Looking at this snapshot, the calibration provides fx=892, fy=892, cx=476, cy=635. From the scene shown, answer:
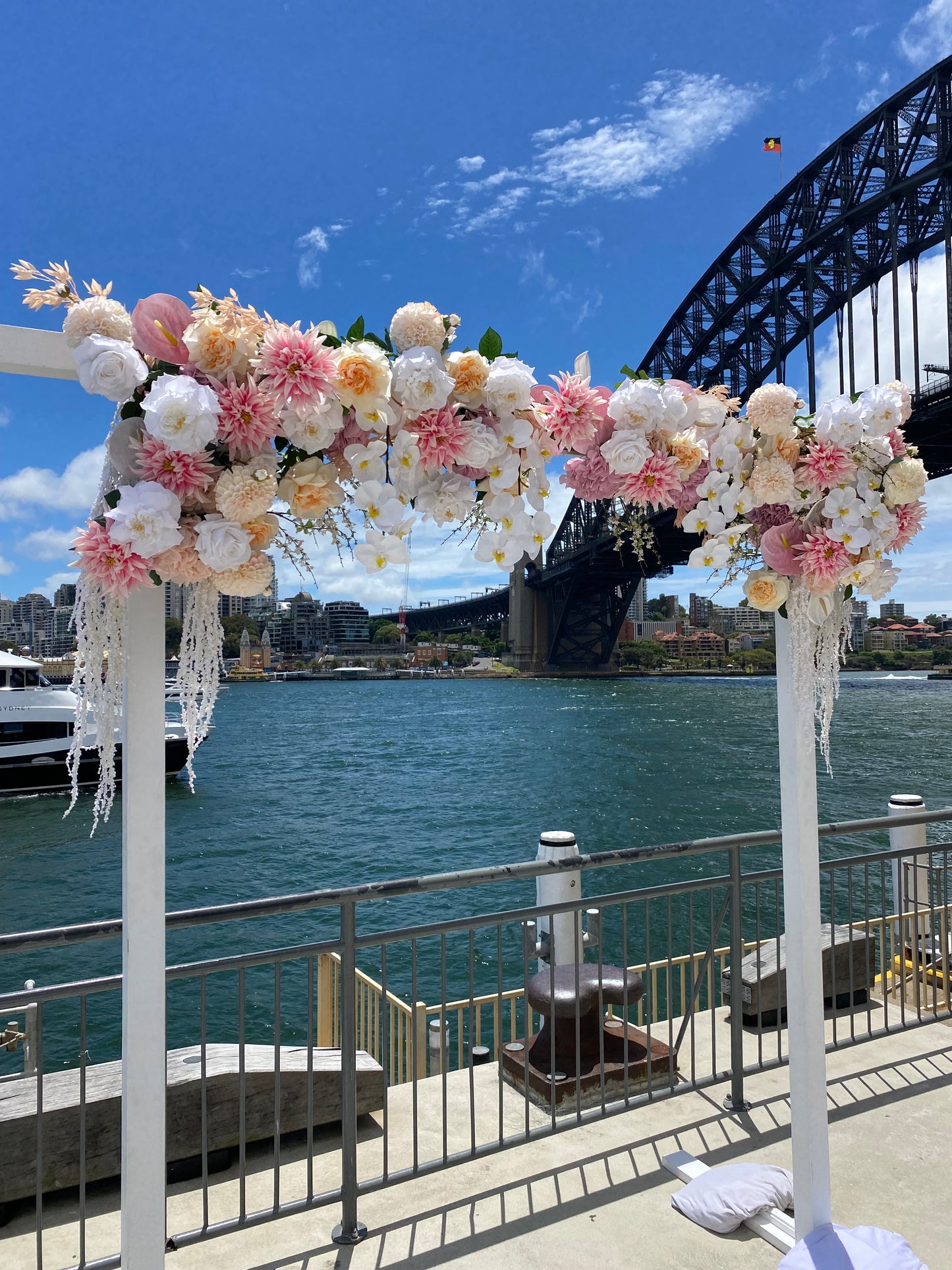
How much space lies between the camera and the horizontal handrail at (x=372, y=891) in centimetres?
211

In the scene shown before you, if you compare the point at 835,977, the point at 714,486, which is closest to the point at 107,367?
the point at 714,486

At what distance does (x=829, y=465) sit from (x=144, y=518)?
1.61 meters

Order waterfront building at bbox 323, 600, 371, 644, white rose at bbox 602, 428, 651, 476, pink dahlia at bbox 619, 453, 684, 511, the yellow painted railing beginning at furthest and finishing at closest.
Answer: waterfront building at bbox 323, 600, 371, 644, the yellow painted railing, pink dahlia at bbox 619, 453, 684, 511, white rose at bbox 602, 428, 651, 476

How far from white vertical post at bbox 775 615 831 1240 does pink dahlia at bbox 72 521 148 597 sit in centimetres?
162

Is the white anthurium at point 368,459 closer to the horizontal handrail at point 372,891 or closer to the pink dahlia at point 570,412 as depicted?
the pink dahlia at point 570,412

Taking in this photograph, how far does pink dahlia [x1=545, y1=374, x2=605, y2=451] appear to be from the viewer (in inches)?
78.3

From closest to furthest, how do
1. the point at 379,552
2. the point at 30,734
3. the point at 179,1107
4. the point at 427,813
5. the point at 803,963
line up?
the point at 379,552 → the point at 803,963 → the point at 179,1107 → the point at 427,813 → the point at 30,734

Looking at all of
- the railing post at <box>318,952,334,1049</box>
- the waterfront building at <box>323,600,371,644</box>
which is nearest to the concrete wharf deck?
the railing post at <box>318,952,334,1049</box>

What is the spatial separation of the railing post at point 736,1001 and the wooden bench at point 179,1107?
1247 mm

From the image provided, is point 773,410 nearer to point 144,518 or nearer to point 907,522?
point 907,522

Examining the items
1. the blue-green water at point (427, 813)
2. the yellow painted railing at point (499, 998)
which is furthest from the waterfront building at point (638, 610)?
the yellow painted railing at point (499, 998)

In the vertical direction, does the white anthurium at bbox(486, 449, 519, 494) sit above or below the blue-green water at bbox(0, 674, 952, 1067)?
above

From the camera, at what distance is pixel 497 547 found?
76.9 inches

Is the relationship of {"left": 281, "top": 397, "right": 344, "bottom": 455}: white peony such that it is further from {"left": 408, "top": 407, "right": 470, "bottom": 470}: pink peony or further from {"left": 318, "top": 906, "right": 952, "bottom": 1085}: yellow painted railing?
{"left": 318, "top": 906, "right": 952, "bottom": 1085}: yellow painted railing
